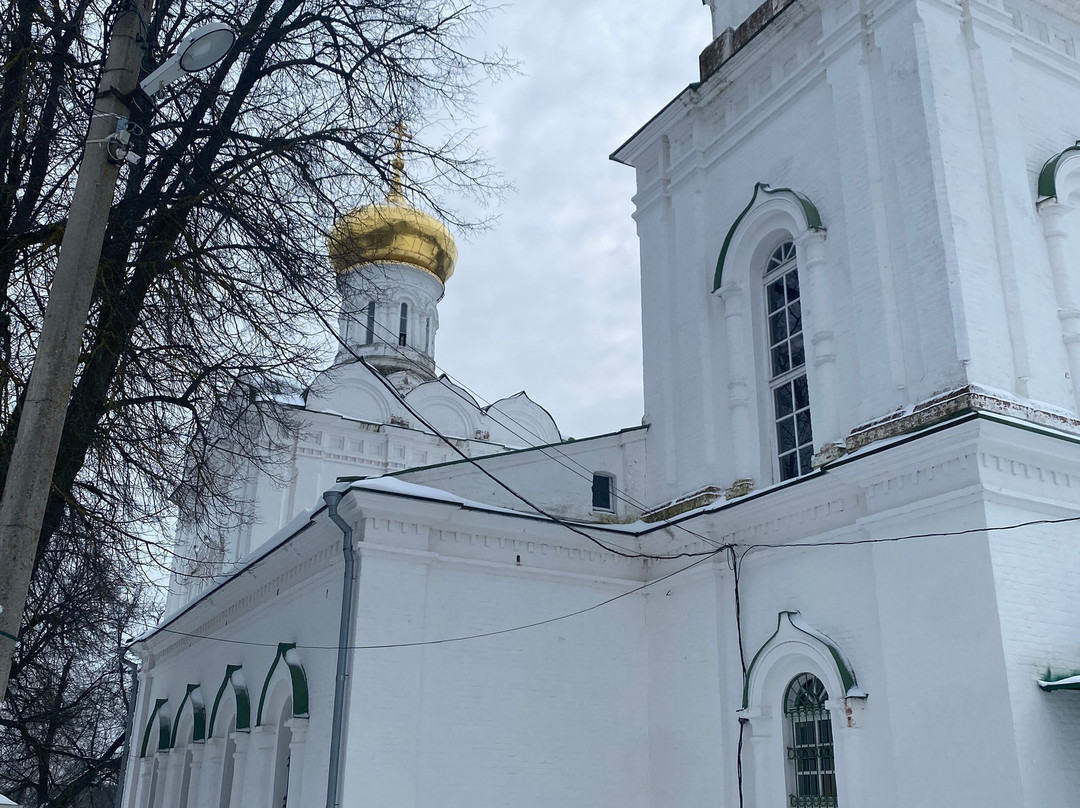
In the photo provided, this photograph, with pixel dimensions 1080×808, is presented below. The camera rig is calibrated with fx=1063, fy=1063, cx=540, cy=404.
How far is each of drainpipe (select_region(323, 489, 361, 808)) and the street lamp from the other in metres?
4.66

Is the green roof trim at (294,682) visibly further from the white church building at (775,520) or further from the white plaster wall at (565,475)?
the white plaster wall at (565,475)

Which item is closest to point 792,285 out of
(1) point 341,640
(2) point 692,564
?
(2) point 692,564

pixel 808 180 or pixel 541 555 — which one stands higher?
pixel 808 180

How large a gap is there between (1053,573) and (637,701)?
427 cm

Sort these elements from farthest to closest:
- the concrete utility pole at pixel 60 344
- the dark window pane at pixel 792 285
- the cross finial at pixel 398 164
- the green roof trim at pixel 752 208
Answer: the dark window pane at pixel 792 285 < the green roof trim at pixel 752 208 < the cross finial at pixel 398 164 < the concrete utility pole at pixel 60 344

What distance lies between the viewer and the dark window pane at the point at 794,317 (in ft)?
34.2

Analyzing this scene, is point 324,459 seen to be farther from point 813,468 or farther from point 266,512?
point 813,468

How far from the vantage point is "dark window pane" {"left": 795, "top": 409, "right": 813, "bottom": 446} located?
393 inches

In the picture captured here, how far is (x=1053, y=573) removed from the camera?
762 cm

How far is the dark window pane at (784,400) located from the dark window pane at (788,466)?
0.43 metres

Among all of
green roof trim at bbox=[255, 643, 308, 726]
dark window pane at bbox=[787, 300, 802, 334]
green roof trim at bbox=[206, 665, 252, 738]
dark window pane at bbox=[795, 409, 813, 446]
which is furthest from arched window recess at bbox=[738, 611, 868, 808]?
green roof trim at bbox=[206, 665, 252, 738]

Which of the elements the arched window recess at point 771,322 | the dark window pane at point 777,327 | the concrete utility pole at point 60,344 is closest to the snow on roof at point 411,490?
the arched window recess at point 771,322

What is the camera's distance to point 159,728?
14.3 meters

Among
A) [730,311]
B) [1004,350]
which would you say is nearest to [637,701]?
[730,311]
